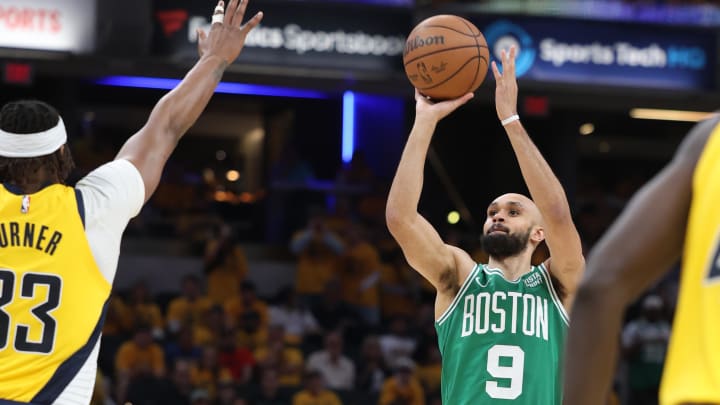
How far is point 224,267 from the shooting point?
46.1ft

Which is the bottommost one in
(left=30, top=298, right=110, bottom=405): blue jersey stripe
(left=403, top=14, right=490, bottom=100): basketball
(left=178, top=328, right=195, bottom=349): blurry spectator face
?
(left=178, top=328, right=195, bottom=349): blurry spectator face

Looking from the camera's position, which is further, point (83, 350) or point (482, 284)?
point (482, 284)

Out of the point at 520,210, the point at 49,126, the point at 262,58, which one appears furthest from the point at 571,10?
the point at 49,126

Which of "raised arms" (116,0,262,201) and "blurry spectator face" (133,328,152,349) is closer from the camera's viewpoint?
"raised arms" (116,0,262,201)

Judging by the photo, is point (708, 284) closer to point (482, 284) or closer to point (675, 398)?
point (675, 398)

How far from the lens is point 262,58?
41.9ft

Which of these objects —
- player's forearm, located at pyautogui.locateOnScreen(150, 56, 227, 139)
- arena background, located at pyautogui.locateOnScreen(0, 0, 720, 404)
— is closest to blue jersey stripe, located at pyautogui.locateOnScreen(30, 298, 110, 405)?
player's forearm, located at pyautogui.locateOnScreen(150, 56, 227, 139)

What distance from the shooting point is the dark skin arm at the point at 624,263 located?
2289 millimetres

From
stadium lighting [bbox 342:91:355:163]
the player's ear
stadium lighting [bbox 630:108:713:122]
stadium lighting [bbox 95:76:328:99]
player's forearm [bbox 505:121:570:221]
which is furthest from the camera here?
stadium lighting [bbox 342:91:355:163]

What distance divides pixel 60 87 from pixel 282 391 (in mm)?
5517

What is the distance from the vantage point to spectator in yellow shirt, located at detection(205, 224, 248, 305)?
13.9 m

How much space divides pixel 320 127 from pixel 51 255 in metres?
14.0

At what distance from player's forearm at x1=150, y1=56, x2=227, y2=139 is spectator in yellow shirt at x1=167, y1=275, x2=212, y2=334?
30.3ft

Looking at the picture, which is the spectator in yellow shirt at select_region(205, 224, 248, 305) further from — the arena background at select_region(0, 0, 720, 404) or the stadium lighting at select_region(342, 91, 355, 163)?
the stadium lighting at select_region(342, 91, 355, 163)
